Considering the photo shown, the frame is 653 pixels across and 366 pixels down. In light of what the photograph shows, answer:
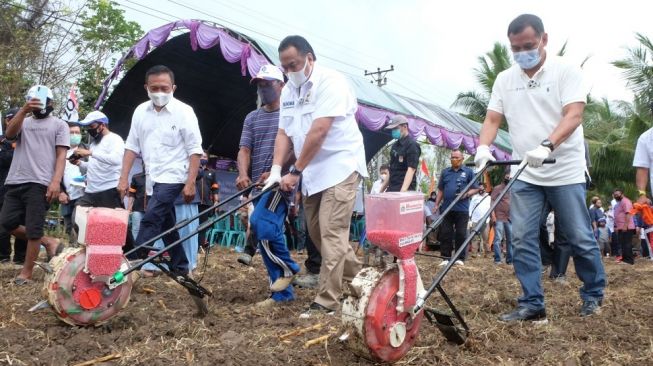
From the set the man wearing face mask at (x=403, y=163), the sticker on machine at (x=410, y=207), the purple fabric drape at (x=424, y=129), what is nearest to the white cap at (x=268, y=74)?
the sticker on machine at (x=410, y=207)

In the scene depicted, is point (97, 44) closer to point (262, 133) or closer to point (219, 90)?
point (219, 90)

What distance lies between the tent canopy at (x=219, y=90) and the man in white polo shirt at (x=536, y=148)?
23.7 ft

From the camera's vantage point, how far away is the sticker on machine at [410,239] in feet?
8.71

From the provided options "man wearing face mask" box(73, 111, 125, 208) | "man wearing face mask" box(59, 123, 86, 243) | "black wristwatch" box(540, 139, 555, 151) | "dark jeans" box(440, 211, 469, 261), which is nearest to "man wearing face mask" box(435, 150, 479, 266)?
"dark jeans" box(440, 211, 469, 261)

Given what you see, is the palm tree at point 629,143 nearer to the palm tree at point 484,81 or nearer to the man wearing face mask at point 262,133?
the palm tree at point 484,81

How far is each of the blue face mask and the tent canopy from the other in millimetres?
7278

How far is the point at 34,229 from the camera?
4.92 m

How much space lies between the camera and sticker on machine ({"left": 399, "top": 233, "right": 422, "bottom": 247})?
2654mm

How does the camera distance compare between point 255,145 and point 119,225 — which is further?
point 255,145

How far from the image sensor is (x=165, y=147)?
4961 mm

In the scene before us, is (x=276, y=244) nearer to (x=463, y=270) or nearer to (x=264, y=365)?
(x=264, y=365)

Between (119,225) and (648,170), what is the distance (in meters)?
4.25

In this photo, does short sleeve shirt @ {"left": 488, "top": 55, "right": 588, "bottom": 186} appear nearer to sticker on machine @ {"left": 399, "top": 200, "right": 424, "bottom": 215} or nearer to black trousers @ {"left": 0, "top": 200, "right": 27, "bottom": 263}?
sticker on machine @ {"left": 399, "top": 200, "right": 424, "bottom": 215}

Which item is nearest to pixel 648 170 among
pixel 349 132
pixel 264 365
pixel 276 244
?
pixel 349 132
